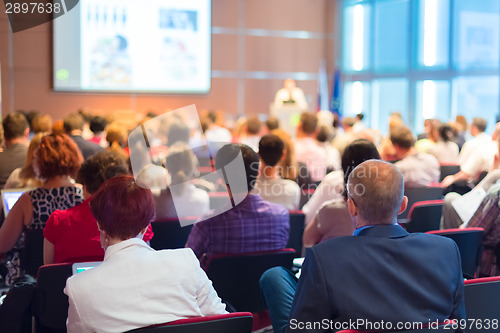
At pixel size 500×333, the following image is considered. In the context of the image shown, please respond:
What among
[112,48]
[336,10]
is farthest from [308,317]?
[336,10]

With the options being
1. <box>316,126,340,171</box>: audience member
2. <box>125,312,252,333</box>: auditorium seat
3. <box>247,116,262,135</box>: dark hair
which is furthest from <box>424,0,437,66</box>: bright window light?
<box>125,312,252,333</box>: auditorium seat

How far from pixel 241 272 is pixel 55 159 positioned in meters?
1.36

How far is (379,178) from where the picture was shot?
191 cm

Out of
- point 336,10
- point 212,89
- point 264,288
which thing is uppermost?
point 336,10

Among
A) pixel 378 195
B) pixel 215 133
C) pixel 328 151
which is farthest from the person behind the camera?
pixel 215 133

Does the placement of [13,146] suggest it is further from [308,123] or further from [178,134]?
[308,123]

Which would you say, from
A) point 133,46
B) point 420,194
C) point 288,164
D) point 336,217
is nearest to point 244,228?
point 336,217

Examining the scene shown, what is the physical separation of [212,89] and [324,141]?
6.44 meters

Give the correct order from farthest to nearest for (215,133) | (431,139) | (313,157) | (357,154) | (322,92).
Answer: (322,92), (215,133), (431,139), (313,157), (357,154)

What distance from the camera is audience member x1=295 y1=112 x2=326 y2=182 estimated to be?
6.51m

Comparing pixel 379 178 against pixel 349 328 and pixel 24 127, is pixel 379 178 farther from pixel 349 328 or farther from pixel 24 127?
pixel 24 127

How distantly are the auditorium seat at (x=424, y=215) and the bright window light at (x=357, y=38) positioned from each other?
10313mm

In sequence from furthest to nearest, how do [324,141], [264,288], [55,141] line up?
1. [324,141]
2. [55,141]
3. [264,288]

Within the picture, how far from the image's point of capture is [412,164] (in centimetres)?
513
